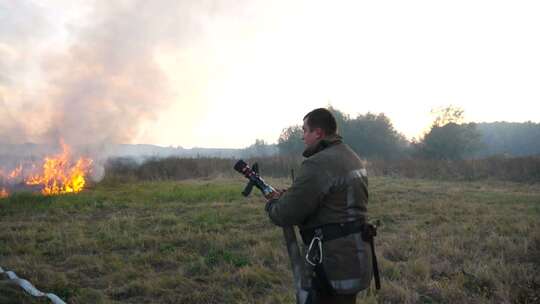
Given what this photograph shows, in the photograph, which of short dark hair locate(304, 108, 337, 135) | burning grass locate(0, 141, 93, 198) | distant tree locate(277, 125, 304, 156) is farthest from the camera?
distant tree locate(277, 125, 304, 156)

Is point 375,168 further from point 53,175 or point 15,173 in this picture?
point 15,173

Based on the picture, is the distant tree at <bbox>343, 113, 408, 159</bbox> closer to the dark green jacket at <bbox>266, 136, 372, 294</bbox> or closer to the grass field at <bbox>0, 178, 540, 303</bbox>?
the grass field at <bbox>0, 178, 540, 303</bbox>

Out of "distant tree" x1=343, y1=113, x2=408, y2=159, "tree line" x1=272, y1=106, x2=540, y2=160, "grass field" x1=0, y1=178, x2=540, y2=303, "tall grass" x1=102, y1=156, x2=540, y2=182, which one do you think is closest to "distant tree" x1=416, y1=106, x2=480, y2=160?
"tree line" x1=272, y1=106, x2=540, y2=160

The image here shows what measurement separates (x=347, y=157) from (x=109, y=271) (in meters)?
4.86

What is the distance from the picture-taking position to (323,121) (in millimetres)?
2812

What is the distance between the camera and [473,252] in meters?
6.57

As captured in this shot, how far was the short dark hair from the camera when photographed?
2.81 meters

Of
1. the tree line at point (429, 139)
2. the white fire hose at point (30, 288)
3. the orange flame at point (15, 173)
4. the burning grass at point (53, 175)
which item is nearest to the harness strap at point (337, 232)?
the white fire hose at point (30, 288)

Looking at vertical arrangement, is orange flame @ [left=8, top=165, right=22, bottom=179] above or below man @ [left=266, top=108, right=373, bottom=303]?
above

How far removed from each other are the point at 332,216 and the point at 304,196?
0.25m

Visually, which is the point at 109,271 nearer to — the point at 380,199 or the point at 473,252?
the point at 473,252

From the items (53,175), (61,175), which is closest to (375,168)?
(61,175)

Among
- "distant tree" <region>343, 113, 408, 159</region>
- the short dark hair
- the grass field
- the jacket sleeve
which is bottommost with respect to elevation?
the grass field

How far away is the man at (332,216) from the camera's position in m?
2.60
